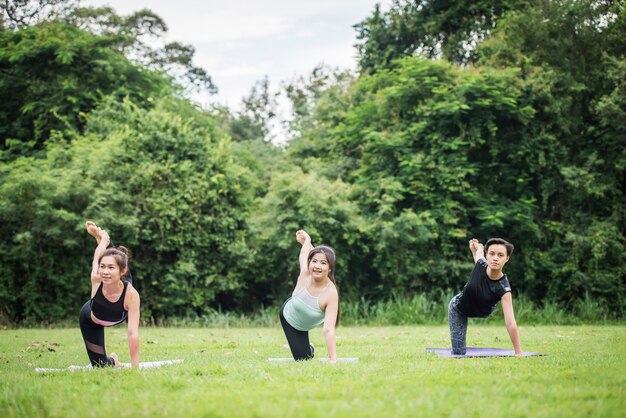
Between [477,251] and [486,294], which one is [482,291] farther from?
[477,251]

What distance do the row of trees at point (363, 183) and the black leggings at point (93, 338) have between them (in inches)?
341

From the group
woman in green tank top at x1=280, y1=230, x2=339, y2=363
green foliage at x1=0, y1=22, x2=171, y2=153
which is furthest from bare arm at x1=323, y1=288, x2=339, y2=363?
green foliage at x1=0, y1=22, x2=171, y2=153

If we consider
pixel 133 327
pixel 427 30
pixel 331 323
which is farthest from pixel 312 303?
pixel 427 30

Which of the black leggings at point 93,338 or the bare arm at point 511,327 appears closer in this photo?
the black leggings at point 93,338

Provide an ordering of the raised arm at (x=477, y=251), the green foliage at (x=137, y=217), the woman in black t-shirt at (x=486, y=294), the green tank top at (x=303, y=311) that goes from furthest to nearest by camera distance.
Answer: the green foliage at (x=137, y=217)
the raised arm at (x=477, y=251)
the woman in black t-shirt at (x=486, y=294)
the green tank top at (x=303, y=311)

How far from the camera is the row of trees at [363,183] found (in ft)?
51.8

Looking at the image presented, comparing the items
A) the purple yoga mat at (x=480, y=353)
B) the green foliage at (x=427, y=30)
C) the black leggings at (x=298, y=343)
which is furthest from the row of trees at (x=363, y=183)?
the black leggings at (x=298, y=343)

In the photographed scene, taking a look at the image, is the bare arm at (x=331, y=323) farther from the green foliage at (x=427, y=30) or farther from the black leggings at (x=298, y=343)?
the green foliage at (x=427, y=30)

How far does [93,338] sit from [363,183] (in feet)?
40.8

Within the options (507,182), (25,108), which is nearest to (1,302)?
(25,108)

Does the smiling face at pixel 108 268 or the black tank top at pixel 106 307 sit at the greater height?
the smiling face at pixel 108 268

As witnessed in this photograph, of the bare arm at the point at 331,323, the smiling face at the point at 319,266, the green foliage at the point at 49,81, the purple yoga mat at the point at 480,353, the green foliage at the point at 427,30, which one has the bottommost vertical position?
the purple yoga mat at the point at 480,353

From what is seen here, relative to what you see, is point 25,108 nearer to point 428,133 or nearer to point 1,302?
point 1,302

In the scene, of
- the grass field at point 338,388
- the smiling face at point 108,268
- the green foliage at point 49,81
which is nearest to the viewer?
the grass field at point 338,388
